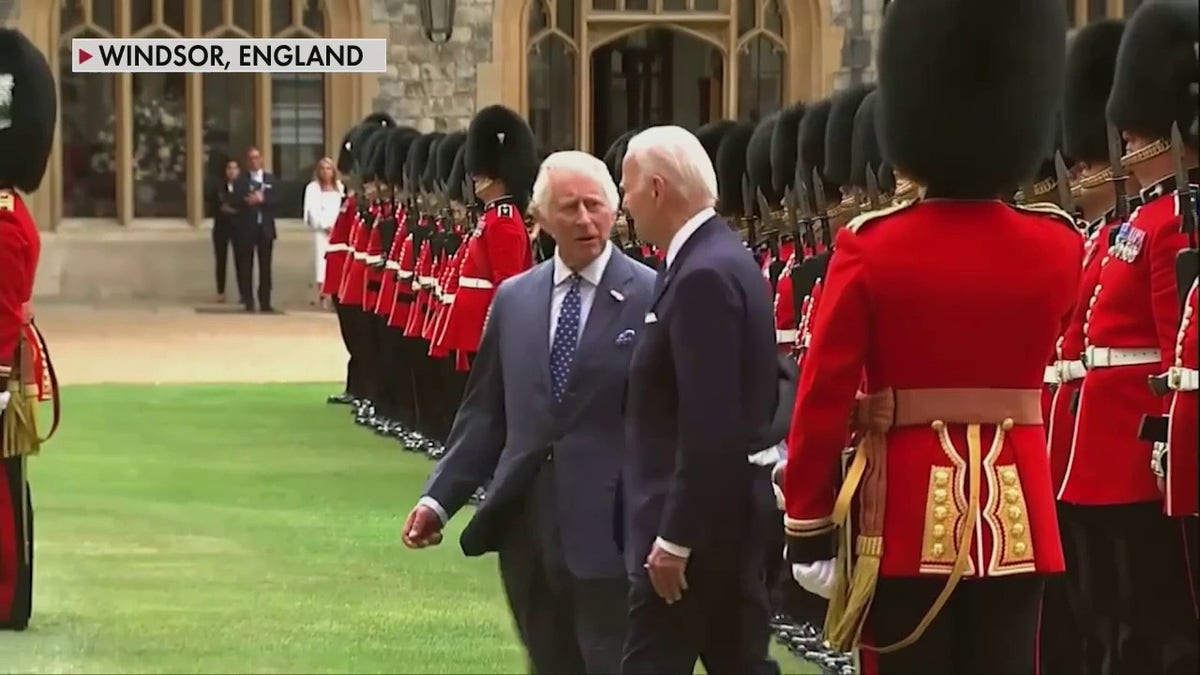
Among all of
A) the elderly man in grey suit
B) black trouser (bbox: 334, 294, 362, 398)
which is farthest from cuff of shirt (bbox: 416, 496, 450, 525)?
black trouser (bbox: 334, 294, 362, 398)

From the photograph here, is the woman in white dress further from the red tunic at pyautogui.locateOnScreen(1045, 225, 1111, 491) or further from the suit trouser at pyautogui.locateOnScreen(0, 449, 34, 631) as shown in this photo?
the red tunic at pyautogui.locateOnScreen(1045, 225, 1111, 491)

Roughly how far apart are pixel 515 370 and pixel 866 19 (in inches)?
568

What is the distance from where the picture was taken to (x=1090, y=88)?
18.1ft

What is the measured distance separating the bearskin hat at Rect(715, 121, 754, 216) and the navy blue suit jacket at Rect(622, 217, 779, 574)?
3.62 meters

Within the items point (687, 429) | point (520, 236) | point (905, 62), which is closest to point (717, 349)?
point (687, 429)

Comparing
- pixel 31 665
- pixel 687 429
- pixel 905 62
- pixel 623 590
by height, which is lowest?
pixel 31 665

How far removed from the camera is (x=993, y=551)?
368cm

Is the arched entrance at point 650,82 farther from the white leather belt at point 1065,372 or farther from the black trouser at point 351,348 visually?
the white leather belt at point 1065,372

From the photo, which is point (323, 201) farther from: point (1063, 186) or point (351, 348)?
point (1063, 186)

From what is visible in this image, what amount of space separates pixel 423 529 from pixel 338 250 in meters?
8.50

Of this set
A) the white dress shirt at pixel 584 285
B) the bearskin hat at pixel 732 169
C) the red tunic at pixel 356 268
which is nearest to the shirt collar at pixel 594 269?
the white dress shirt at pixel 584 285

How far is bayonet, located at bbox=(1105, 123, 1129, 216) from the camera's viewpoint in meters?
4.98

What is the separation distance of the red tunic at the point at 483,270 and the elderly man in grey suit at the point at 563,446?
4.59 meters

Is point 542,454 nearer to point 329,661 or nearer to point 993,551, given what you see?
point 993,551
